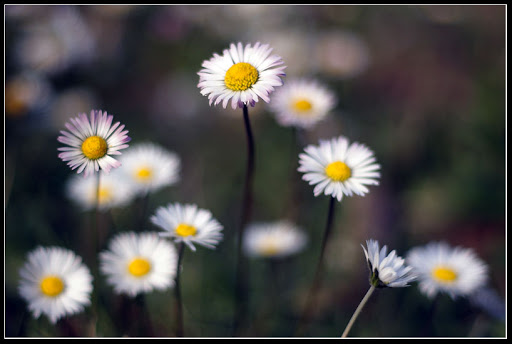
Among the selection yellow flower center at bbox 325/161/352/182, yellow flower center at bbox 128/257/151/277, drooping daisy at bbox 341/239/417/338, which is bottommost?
drooping daisy at bbox 341/239/417/338

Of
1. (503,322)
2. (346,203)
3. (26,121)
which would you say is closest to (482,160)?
(346,203)

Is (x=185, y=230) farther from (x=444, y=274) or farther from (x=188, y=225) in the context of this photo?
(x=444, y=274)

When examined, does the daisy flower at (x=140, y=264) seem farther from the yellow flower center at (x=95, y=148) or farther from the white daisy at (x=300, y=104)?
the white daisy at (x=300, y=104)

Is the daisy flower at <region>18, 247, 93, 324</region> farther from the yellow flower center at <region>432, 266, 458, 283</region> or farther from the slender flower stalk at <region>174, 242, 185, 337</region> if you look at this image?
the yellow flower center at <region>432, 266, 458, 283</region>

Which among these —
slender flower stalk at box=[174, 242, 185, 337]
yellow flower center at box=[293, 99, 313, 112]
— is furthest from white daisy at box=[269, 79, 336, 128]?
slender flower stalk at box=[174, 242, 185, 337]

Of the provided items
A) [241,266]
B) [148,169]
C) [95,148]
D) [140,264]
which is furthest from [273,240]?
[95,148]

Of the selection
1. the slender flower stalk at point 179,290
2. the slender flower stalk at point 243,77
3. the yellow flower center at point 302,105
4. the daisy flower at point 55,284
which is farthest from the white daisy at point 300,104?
the daisy flower at point 55,284

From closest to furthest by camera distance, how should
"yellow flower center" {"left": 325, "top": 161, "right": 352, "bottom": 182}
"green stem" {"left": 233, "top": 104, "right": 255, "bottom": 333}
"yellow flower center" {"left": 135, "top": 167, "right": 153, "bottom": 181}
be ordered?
"yellow flower center" {"left": 325, "top": 161, "right": 352, "bottom": 182} < "green stem" {"left": 233, "top": 104, "right": 255, "bottom": 333} < "yellow flower center" {"left": 135, "top": 167, "right": 153, "bottom": 181}

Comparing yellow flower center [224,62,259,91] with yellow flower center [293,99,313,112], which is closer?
yellow flower center [224,62,259,91]
